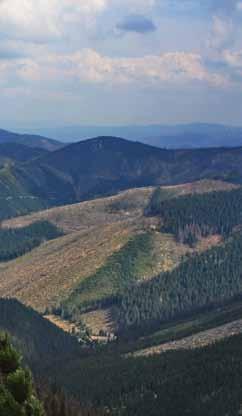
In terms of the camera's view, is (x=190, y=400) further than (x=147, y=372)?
No

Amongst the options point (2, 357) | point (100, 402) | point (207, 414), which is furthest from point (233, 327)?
point (2, 357)

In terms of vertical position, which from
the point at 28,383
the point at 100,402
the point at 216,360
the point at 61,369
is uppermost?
the point at 28,383

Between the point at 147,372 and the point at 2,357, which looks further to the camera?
the point at 147,372

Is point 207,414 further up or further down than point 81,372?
further up

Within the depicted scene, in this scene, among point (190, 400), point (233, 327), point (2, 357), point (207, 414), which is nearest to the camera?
point (2, 357)

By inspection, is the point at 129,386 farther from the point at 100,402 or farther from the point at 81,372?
the point at 81,372

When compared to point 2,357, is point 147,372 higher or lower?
lower

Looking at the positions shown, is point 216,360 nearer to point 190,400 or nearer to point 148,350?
point 190,400

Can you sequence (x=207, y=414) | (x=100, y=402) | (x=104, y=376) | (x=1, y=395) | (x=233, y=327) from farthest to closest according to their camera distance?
(x=233, y=327)
(x=104, y=376)
(x=100, y=402)
(x=207, y=414)
(x=1, y=395)

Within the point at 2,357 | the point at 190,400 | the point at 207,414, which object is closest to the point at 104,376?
the point at 190,400
